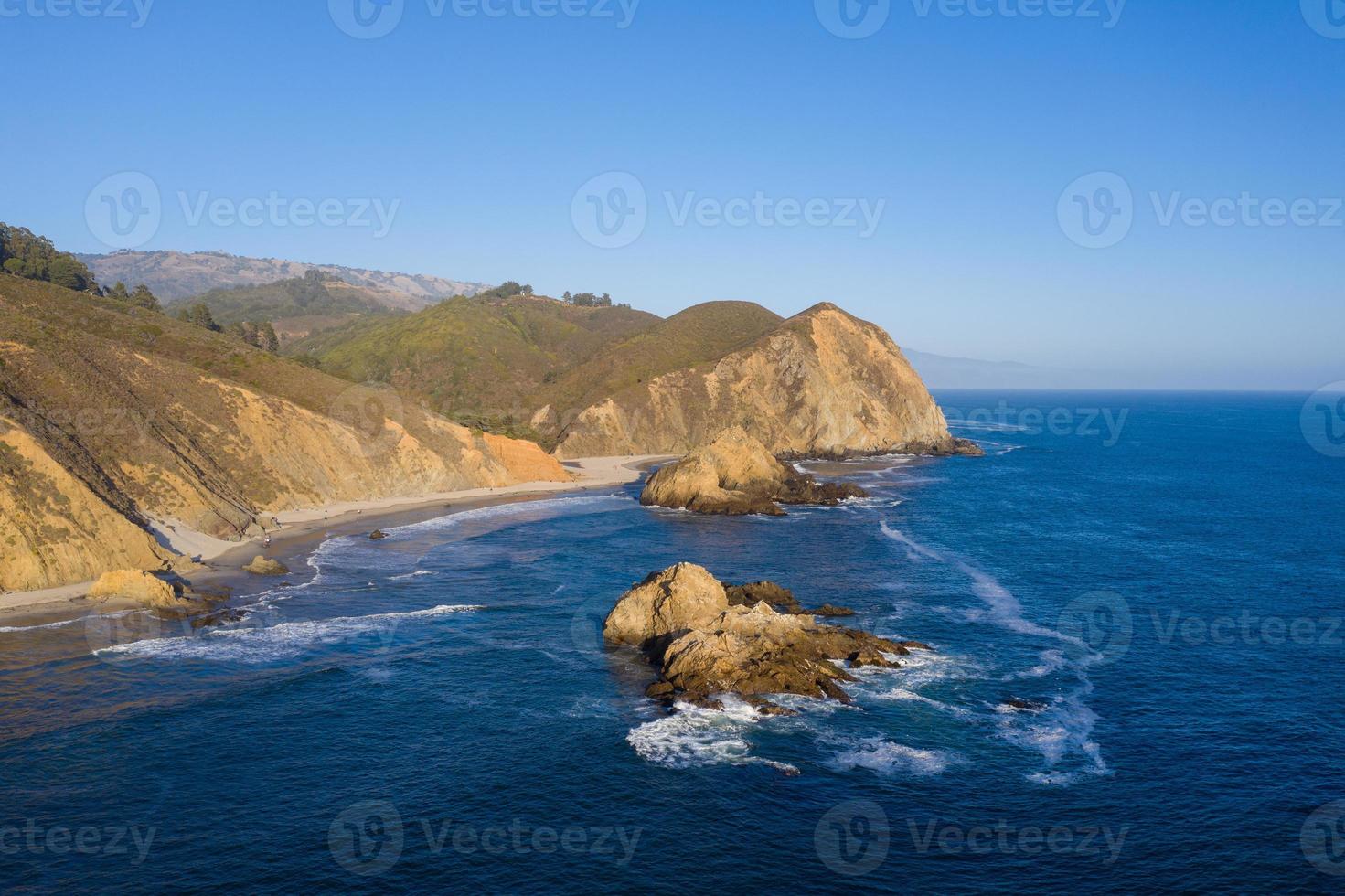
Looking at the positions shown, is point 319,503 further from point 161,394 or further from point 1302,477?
point 1302,477

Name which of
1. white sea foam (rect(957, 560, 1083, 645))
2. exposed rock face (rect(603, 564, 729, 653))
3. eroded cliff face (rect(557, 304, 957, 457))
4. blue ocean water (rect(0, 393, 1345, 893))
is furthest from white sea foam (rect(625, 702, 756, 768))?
eroded cliff face (rect(557, 304, 957, 457))

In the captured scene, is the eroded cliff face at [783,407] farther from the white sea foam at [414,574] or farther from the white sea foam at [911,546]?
the white sea foam at [414,574]

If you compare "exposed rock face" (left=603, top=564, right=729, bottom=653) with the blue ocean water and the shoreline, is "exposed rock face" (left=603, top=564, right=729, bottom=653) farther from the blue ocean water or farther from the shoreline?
the shoreline

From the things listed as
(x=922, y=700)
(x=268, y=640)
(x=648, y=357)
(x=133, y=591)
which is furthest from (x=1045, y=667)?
(x=648, y=357)

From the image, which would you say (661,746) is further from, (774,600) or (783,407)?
(783,407)

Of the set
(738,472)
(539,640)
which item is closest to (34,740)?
(539,640)

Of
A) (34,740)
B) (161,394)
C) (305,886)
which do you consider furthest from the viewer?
(161,394)
